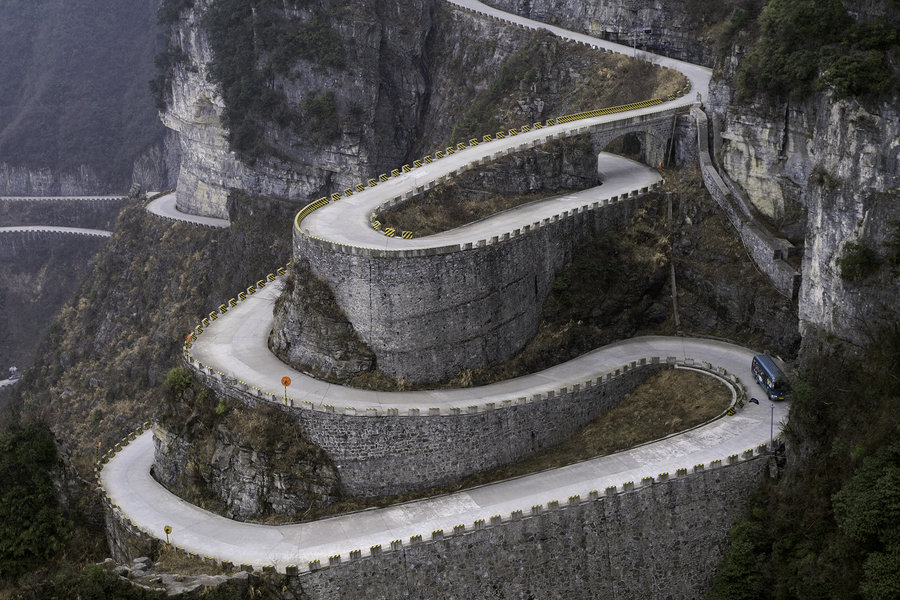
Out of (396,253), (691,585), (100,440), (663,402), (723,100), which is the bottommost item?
(100,440)

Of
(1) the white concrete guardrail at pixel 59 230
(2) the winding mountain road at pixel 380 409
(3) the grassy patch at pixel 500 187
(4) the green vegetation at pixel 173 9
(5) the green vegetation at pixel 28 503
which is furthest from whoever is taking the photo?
(1) the white concrete guardrail at pixel 59 230

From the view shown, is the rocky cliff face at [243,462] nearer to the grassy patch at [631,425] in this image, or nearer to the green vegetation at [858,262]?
the grassy patch at [631,425]

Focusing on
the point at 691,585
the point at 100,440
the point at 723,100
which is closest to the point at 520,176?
the point at 723,100

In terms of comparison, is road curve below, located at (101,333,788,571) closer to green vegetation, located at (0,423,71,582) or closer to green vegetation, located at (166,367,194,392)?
green vegetation, located at (0,423,71,582)

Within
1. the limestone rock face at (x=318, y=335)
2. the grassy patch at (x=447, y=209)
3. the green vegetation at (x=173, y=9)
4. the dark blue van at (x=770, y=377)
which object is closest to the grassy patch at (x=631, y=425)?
the dark blue van at (x=770, y=377)

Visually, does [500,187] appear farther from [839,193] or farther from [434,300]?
[839,193]

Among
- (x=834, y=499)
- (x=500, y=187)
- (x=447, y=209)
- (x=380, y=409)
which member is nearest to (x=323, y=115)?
(x=500, y=187)

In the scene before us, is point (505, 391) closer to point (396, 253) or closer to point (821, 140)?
point (396, 253)
